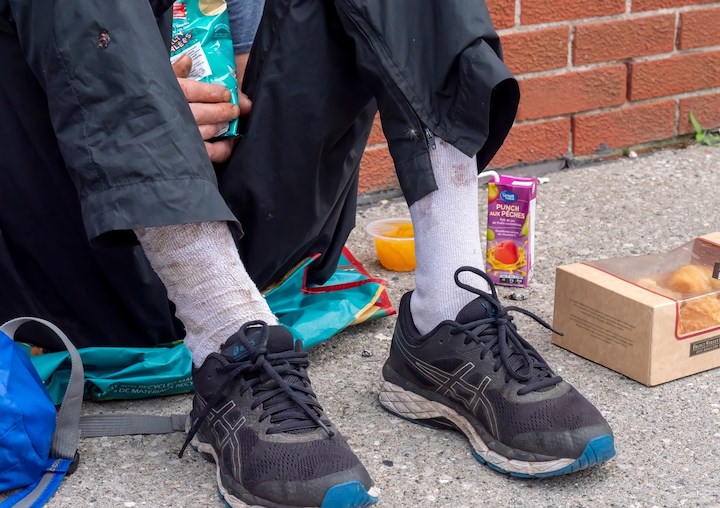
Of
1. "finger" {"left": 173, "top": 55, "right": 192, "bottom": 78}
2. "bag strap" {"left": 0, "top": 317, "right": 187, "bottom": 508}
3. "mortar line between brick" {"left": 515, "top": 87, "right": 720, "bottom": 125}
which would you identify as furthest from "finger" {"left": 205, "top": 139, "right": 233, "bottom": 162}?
"mortar line between brick" {"left": 515, "top": 87, "right": 720, "bottom": 125}

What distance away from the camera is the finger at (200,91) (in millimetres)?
1799

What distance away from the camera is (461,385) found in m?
1.68

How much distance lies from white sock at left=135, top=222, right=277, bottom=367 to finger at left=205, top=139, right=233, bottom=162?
0.33 meters

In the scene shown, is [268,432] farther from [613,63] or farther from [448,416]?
[613,63]

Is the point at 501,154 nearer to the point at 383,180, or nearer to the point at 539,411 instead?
the point at 383,180

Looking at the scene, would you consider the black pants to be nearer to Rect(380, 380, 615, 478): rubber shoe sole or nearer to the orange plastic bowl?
Rect(380, 380, 615, 478): rubber shoe sole

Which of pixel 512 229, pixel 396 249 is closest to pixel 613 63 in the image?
pixel 512 229

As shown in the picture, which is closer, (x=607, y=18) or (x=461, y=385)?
(x=461, y=385)

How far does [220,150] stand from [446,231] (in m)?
0.47

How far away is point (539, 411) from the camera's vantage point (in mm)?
1582

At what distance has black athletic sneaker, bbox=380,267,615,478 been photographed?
1555 millimetres

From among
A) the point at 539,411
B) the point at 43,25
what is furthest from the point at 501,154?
the point at 43,25

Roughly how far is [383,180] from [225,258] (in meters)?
1.54

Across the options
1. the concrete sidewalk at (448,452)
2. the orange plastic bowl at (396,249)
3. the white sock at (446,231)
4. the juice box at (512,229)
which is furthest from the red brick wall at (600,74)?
the white sock at (446,231)
